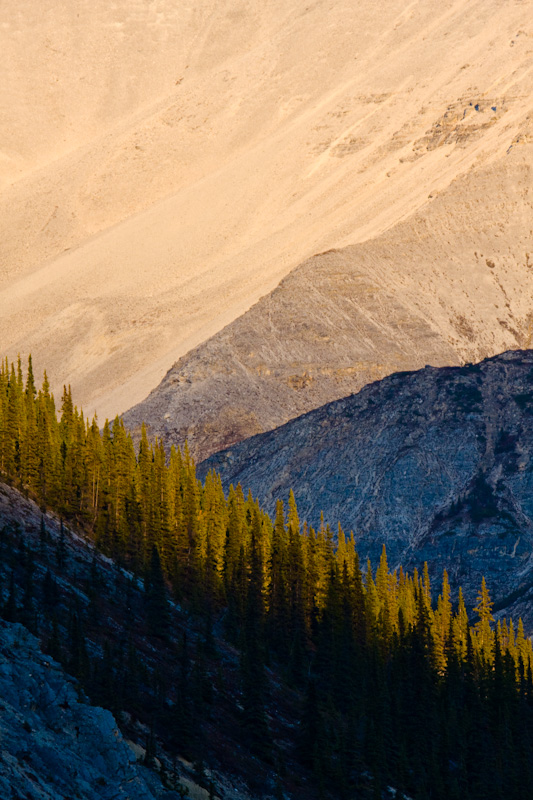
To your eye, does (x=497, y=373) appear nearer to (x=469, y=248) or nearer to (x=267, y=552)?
(x=469, y=248)

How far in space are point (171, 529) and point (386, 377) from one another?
103m

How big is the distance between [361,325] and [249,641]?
123 metres

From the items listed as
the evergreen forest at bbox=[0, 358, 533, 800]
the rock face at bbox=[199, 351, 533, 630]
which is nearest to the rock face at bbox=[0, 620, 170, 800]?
the evergreen forest at bbox=[0, 358, 533, 800]

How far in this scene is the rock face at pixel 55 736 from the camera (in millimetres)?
32188

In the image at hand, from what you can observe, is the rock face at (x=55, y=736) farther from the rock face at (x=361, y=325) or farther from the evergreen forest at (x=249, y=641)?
the rock face at (x=361, y=325)

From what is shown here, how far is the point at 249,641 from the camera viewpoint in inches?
2413

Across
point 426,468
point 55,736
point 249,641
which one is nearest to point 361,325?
point 426,468

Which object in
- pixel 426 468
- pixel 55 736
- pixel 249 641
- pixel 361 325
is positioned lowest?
pixel 249 641

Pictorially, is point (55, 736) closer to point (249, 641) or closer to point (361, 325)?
point (249, 641)

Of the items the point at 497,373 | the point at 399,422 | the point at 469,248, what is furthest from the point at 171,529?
the point at 469,248

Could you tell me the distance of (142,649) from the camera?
51812 mm

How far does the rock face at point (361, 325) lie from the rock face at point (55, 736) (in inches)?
5044

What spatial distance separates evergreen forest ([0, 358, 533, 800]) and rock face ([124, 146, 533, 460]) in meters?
75.9

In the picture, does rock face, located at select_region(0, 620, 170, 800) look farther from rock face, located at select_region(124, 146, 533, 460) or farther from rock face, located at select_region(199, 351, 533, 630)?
rock face, located at select_region(124, 146, 533, 460)
